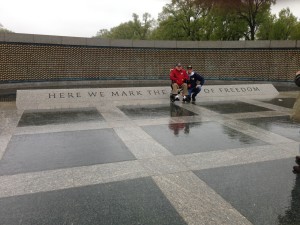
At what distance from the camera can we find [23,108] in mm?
9359

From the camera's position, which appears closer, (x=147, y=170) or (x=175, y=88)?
(x=147, y=170)

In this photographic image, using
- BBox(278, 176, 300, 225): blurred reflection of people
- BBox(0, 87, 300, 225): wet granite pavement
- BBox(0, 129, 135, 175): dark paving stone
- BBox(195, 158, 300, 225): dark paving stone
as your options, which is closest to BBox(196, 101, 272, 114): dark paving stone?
BBox(0, 87, 300, 225): wet granite pavement

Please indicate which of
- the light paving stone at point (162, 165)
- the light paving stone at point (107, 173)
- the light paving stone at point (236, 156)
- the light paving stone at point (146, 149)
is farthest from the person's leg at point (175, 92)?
the light paving stone at point (107, 173)

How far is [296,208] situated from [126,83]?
15689mm

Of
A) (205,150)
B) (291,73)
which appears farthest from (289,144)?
(291,73)

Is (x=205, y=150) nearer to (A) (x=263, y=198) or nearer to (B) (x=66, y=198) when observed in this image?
(A) (x=263, y=198)

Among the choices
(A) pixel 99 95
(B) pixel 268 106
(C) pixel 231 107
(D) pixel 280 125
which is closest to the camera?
(D) pixel 280 125

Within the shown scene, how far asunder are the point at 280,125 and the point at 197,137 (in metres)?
2.68

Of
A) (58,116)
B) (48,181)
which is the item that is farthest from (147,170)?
(58,116)

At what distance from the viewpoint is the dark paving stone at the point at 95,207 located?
9.86 ft

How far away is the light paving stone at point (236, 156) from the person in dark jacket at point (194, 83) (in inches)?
245

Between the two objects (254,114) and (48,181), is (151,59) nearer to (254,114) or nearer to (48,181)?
(254,114)

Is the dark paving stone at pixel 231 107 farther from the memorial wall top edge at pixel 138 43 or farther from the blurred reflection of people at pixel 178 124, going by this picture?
the memorial wall top edge at pixel 138 43

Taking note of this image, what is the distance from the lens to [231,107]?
10086 mm
